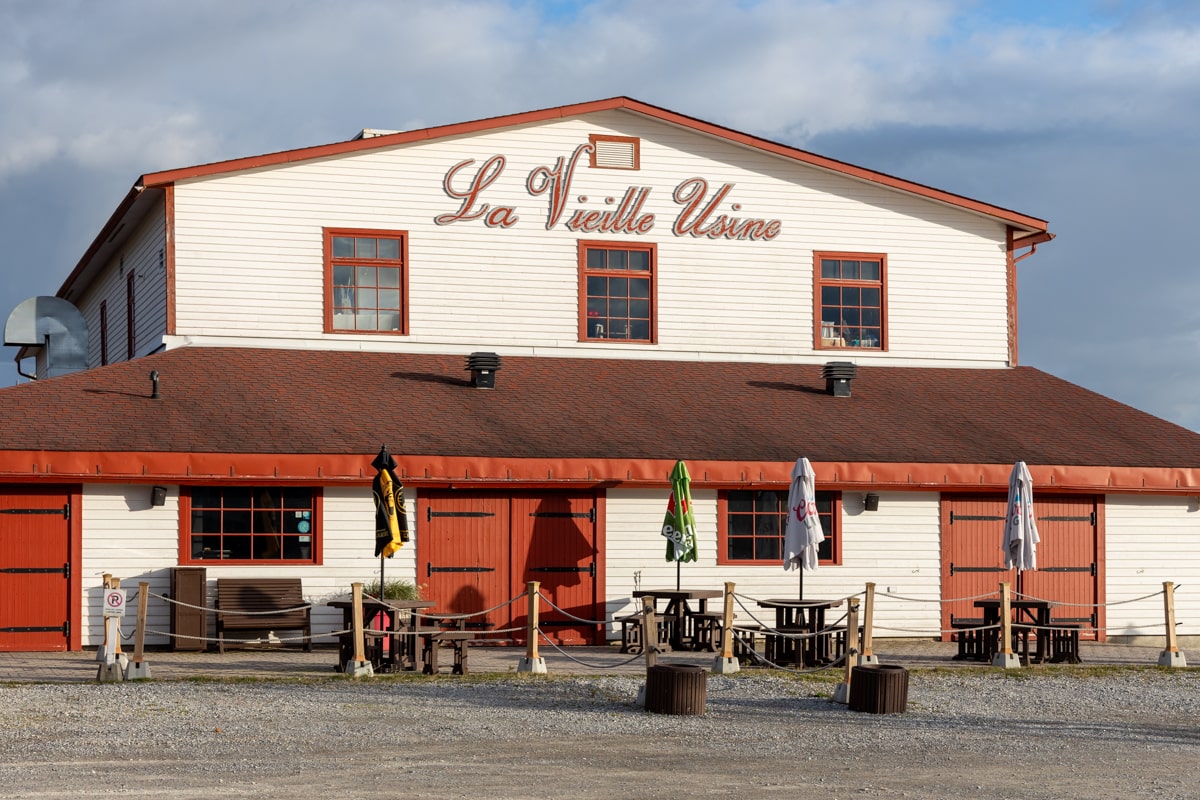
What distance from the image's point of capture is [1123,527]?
22.1 m

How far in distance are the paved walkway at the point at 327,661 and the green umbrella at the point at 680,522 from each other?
121 centimetres

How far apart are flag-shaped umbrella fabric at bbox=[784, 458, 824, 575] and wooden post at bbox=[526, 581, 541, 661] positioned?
2991mm

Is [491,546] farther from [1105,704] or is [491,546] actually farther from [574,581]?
[1105,704]

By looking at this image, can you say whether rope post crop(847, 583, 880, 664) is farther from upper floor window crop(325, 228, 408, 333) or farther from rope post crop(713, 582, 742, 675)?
upper floor window crop(325, 228, 408, 333)

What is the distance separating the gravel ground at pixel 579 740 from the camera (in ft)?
34.2

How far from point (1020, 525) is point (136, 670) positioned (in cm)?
1000

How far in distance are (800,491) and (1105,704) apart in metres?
4.26

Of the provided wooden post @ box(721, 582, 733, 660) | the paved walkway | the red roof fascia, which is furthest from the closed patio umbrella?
wooden post @ box(721, 582, 733, 660)

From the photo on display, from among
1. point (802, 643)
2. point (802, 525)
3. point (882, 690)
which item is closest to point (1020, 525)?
point (802, 525)

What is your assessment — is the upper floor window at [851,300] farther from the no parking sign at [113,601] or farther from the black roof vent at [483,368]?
the no parking sign at [113,601]

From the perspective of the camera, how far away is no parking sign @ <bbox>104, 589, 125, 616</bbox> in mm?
15273

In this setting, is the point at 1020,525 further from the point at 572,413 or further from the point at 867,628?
the point at 572,413

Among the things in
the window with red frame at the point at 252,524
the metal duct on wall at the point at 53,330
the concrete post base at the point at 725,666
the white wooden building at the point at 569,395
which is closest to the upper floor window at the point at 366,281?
the white wooden building at the point at 569,395

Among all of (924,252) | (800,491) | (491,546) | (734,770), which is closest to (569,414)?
(491,546)
